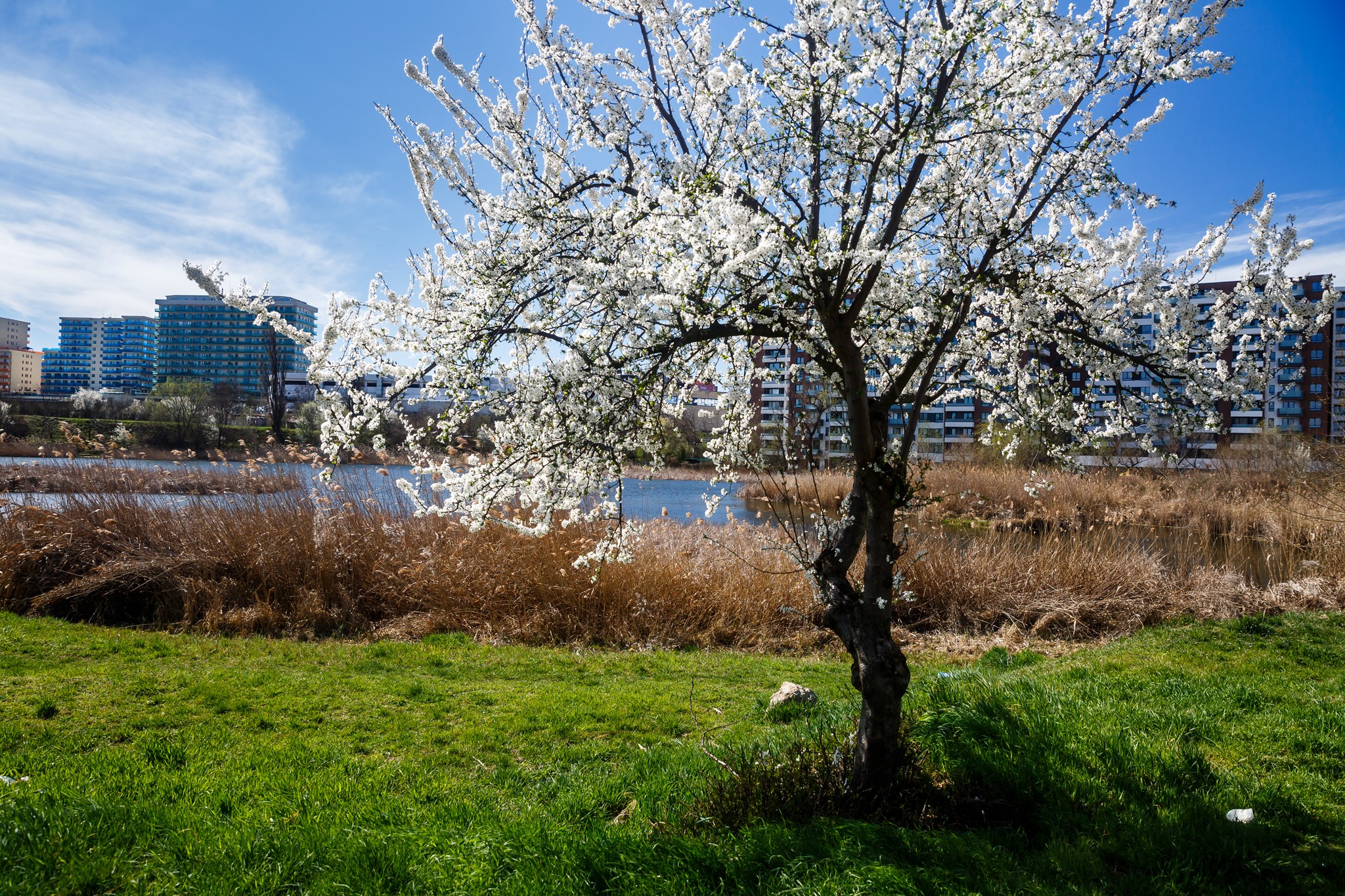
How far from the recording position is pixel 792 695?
5242mm

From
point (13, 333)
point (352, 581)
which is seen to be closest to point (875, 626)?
point (352, 581)

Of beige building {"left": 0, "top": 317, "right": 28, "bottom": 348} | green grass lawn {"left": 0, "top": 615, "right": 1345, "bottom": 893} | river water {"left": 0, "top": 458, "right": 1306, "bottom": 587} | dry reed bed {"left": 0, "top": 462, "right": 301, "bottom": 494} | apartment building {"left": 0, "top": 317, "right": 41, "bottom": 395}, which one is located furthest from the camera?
beige building {"left": 0, "top": 317, "right": 28, "bottom": 348}

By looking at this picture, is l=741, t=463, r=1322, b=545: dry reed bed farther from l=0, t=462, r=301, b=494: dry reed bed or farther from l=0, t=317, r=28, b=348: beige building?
l=0, t=317, r=28, b=348: beige building

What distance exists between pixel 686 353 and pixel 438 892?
8.41 feet

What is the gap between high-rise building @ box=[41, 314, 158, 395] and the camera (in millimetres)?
133500

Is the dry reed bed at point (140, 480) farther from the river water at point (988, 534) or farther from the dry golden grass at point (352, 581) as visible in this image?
the dry golden grass at point (352, 581)

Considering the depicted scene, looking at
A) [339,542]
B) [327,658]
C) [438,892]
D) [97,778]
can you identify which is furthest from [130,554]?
[438,892]

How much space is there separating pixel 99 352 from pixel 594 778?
189 meters

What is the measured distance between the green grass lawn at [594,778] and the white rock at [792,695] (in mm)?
147

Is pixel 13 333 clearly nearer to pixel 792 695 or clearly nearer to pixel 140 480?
pixel 140 480

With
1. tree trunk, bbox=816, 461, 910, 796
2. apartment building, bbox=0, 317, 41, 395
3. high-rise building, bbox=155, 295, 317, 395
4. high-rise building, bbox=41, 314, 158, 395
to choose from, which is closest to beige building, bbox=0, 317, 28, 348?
apartment building, bbox=0, 317, 41, 395

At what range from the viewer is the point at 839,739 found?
151 inches

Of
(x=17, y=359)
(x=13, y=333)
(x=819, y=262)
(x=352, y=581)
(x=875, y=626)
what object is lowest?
(x=352, y=581)

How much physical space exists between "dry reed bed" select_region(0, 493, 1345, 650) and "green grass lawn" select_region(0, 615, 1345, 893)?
1.73 metres
